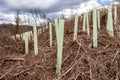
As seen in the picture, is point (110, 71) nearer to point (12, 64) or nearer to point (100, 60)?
point (100, 60)

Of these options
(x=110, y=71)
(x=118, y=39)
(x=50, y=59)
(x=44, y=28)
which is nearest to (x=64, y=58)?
(x=50, y=59)

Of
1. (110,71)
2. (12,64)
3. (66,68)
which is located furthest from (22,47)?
A: (110,71)

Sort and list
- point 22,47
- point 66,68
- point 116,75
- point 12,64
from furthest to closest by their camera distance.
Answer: point 22,47
point 12,64
point 66,68
point 116,75

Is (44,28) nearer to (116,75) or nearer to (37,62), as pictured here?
(37,62)

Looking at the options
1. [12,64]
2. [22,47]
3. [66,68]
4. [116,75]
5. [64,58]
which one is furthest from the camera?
[22,47]

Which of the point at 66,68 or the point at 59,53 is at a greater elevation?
the point at 59,53

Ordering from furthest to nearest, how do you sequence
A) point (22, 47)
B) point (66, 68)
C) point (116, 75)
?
point (22, 47), point (66, 68), point (116, 75)

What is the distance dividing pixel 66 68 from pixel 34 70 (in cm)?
45

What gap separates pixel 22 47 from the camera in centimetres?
464

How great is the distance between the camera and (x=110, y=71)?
2.92m

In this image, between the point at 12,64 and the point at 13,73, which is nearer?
the point at 13,73

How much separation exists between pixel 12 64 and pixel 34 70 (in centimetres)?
54

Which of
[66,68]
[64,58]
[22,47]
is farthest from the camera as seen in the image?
[22,47]

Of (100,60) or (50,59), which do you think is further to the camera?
(50,59)
